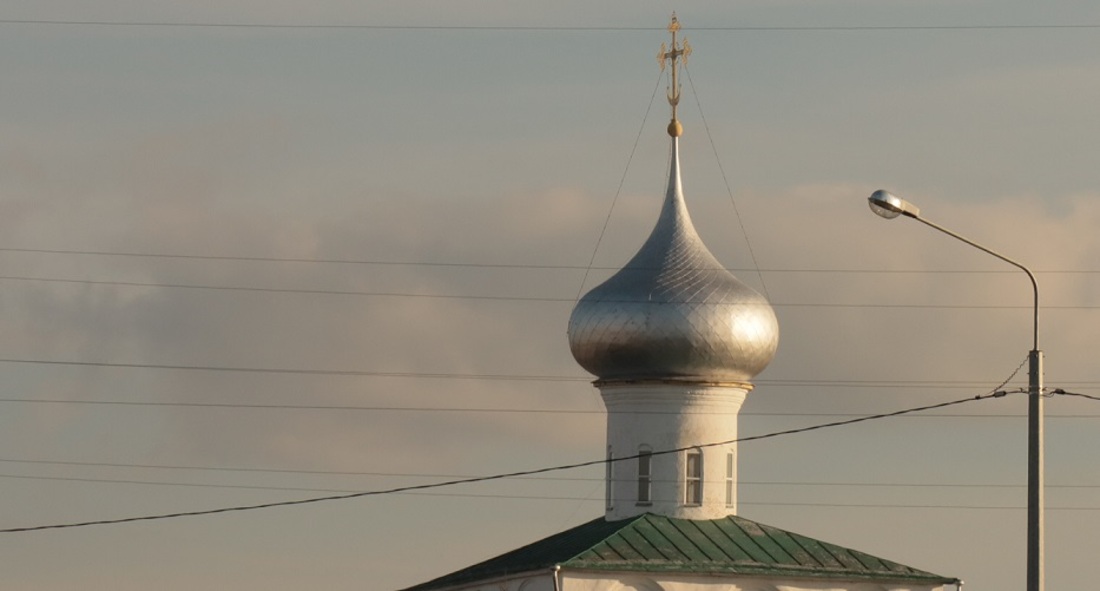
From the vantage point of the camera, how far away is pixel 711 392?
46.8 m

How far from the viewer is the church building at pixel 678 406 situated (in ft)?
149

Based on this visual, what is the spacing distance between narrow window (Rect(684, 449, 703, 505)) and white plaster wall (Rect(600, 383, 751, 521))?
3.0 inches

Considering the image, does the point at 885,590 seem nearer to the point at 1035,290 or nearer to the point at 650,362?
the point at 650,362

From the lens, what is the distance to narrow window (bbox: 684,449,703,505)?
152 feet

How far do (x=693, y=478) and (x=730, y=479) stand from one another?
0.77m

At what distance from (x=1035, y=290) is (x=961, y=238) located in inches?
38.0

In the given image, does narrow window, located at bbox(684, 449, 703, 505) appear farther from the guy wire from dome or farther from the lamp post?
the lamp post

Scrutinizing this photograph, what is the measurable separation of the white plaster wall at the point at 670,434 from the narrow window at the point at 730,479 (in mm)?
87

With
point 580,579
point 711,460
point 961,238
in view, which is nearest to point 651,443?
point 711,460

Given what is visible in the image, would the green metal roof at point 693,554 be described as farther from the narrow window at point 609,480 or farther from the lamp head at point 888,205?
the lamp head at point 888,205

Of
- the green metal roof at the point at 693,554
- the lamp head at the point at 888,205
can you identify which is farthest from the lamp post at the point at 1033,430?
the green metal roof at the point at 693,554

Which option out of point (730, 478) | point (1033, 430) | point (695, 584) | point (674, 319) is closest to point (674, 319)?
point (674, 319)

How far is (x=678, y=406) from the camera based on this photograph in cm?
4675

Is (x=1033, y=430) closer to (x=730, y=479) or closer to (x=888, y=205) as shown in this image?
(x=888, y=205)
